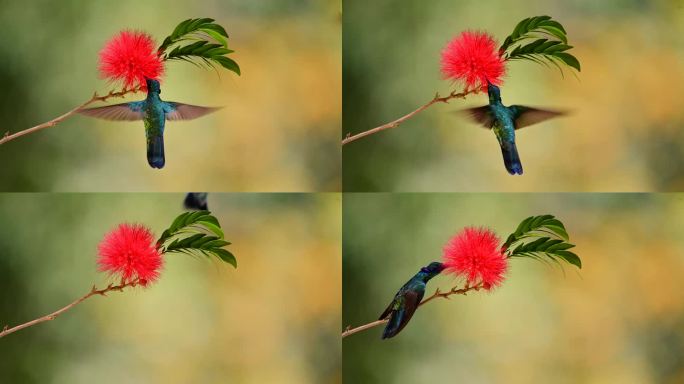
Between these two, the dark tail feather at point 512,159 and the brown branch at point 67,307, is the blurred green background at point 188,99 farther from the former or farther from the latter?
the dark tail feather at point 512,159

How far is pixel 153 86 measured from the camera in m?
1.95

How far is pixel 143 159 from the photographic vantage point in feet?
6.36

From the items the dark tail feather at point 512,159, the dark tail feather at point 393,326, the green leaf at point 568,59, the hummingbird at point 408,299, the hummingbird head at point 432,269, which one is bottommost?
the dark tail feather at point 393,326

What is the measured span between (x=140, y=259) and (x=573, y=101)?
1.16m

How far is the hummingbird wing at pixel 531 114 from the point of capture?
6.42ft

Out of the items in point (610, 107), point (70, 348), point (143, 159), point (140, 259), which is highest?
point (610, 107)

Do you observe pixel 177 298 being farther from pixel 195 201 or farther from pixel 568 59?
pixel 568 59

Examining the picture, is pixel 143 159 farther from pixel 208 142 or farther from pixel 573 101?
pixel 573 101

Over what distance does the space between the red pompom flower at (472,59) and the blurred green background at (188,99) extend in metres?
0.28

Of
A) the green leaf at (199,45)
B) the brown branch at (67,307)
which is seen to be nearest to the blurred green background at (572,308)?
the green leaf at (199,45)

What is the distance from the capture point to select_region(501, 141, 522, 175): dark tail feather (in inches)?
77.0

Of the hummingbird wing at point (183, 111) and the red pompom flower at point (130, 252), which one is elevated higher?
the hummingbird wing at point (183, 111)

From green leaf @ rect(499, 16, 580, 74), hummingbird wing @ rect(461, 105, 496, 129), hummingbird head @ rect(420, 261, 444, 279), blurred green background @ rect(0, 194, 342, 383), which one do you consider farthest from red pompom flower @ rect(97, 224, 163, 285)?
green leaf @ rect(499, 16, 580, 74)

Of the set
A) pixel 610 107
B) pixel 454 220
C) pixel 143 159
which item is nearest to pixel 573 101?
pixel 610 107
